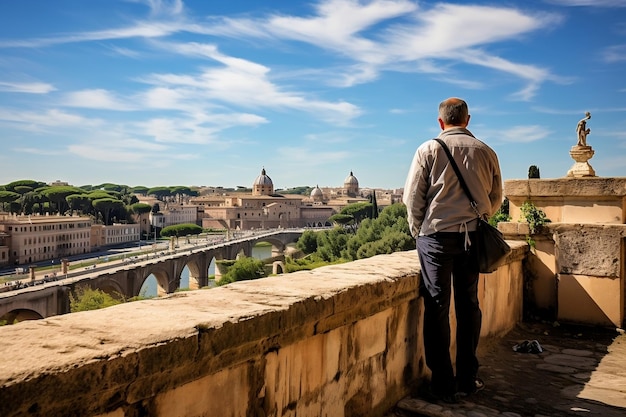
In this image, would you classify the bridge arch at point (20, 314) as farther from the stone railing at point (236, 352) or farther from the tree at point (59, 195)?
the tree at point (59, 195)

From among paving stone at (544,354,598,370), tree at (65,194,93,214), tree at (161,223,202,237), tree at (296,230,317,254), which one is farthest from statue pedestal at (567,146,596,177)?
tree at (161,223,202,237)

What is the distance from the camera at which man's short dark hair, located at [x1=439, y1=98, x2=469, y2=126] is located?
223 centimetres

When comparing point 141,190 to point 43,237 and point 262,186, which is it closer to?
point 262,186

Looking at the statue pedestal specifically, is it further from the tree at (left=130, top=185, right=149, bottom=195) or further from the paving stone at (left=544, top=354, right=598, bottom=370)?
the tree at (left=130, top=185, right=149, bottom=195)

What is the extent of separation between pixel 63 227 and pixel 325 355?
180ft

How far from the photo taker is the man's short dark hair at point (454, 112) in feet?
7.30

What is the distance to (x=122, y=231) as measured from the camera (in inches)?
2544

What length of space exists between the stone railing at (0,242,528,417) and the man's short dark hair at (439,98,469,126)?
0.65 metres

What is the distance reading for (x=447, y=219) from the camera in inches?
82.0

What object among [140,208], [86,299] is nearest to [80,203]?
[140,208]

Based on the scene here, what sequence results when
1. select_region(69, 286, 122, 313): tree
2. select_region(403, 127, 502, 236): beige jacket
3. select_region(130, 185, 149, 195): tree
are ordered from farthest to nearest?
select_region(130, 185, 149, 195): tree, select_region(69, 286, 122, 313): tree, select_region(403, 127, 502, 236): beige jacket

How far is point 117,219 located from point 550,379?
71.8 metres

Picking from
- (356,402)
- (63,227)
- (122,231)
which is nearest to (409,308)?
(356,402)

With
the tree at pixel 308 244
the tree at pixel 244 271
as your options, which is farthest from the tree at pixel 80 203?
the tree at pixel 244 271
